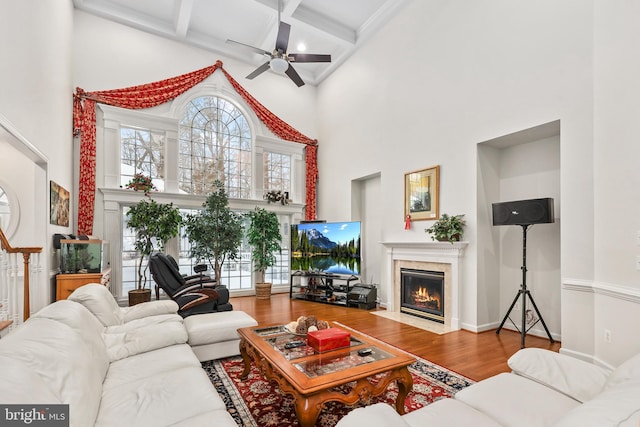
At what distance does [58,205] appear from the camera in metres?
4.34

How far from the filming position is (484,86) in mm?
4250

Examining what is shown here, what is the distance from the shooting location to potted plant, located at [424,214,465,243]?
173 inches

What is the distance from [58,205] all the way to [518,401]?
541 centimetres

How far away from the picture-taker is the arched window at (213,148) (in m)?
6.64

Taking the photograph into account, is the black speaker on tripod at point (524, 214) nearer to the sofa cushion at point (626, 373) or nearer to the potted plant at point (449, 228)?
the potted plant at point (449, 228)

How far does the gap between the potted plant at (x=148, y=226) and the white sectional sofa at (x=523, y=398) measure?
525 centimetres

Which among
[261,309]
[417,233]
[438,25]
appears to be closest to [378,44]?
[438,25]

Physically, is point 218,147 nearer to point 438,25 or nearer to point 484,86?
point 438,25

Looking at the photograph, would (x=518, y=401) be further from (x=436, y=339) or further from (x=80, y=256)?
(x=80, y=256)

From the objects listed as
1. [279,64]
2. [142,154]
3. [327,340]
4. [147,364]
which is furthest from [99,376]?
[142,154]

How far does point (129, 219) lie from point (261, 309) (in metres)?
3.00

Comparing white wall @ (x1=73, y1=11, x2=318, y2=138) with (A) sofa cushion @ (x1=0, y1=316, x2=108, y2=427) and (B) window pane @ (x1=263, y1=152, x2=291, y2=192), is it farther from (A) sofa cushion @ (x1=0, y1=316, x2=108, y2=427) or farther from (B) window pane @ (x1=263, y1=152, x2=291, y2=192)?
(A) sofa cushion @ (x1=0, y1=316, x2=108, y2=427)

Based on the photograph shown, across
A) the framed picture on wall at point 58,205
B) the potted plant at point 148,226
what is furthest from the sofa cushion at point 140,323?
the potted plant at point 148,226

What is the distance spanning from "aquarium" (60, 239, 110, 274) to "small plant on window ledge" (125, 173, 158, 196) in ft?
5.29
